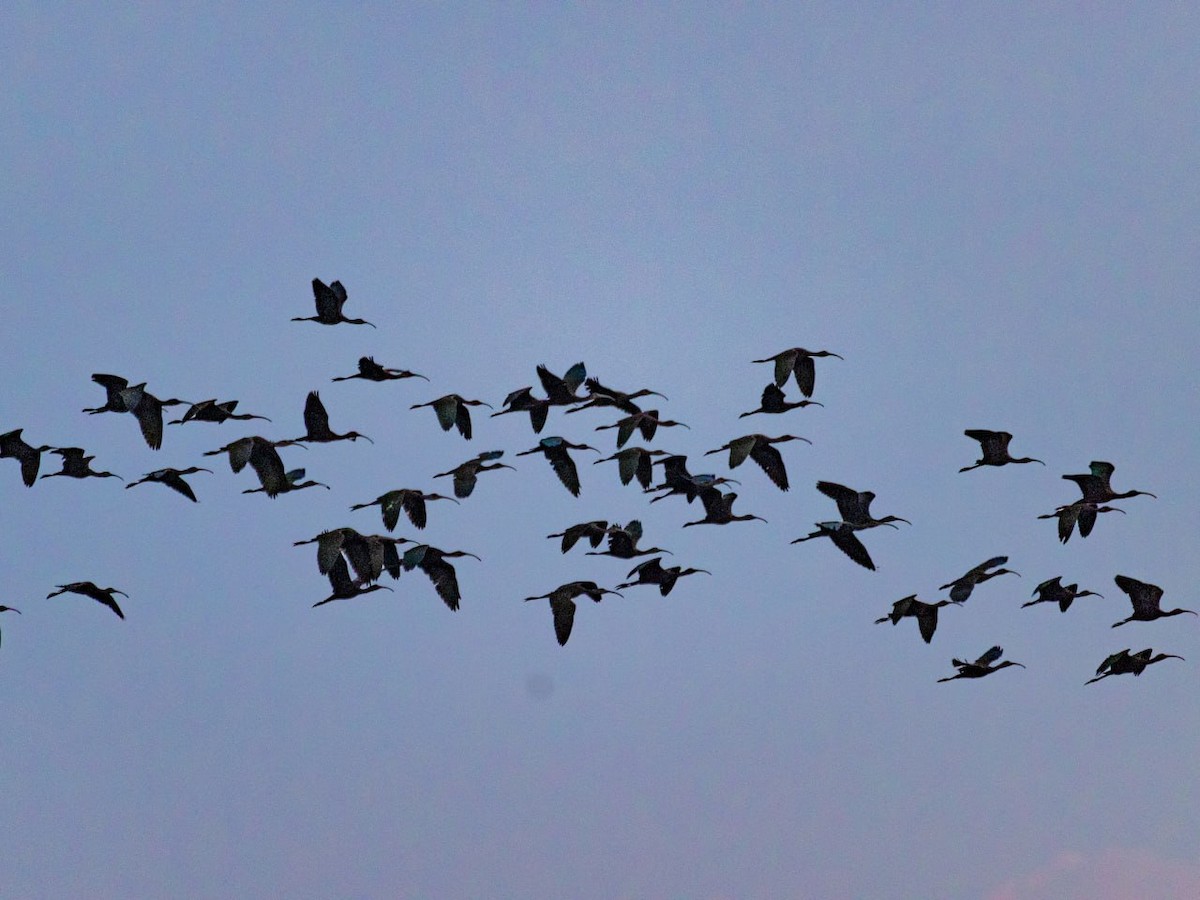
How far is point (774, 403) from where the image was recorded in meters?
36.2

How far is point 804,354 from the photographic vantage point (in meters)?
36.2

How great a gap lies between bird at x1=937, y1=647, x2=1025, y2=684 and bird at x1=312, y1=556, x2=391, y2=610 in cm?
1174

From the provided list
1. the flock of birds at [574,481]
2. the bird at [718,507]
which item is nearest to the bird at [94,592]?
the flock of birds at [574,481]

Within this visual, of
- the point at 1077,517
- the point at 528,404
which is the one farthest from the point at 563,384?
the point at 1077,517

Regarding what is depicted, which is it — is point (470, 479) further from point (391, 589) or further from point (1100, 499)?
point (1100, 499)

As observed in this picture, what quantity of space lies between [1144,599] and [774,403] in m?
8.73

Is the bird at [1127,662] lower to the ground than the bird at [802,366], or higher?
lower

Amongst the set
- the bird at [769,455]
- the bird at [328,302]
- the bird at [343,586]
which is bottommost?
the bird at [343,586]

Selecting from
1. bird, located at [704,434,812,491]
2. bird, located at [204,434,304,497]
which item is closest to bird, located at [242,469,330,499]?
bird, located at [204,434,304,497]

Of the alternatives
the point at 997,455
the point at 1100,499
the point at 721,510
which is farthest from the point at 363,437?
the point at 1100,499

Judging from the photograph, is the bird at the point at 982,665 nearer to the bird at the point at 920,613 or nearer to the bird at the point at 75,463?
the bird at the point at 920,613

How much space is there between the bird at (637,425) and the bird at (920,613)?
21.3 ft

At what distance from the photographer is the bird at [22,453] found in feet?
117

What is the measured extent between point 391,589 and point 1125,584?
15223 millimetres
